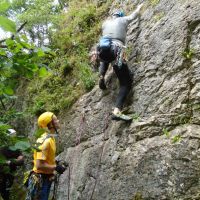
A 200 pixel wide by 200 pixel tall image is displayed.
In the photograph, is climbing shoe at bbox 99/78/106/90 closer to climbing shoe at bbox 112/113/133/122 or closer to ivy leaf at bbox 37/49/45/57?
climbing shoe at bbox 112/113/133/122

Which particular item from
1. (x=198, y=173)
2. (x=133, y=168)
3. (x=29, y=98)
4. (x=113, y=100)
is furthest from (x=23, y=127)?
(x=198, y=173)

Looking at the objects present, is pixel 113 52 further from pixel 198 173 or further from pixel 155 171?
pixel 198 173

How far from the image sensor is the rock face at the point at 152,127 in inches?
196

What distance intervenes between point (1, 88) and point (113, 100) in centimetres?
445

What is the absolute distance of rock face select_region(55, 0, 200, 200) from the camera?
16.3 ft

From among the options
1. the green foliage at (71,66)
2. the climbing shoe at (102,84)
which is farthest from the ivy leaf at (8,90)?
the green foliage at (71,66)

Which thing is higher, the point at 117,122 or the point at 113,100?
the point at 113,100

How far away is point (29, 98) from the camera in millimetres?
11016

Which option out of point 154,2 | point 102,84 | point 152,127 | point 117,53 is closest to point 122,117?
point 152,127

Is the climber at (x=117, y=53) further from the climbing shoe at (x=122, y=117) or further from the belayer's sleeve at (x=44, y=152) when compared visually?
the belayer's sleeve at (x=44, y=152)

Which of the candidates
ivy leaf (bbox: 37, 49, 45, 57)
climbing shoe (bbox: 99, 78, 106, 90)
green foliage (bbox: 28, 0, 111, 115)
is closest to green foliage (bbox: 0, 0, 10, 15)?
Answer: ivy leaf (bbox: 37, 49, 45, 57)

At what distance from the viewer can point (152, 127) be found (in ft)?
18.3

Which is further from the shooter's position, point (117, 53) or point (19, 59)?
point (117, 53)

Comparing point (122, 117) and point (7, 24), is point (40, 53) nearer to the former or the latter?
point (7, 24)
